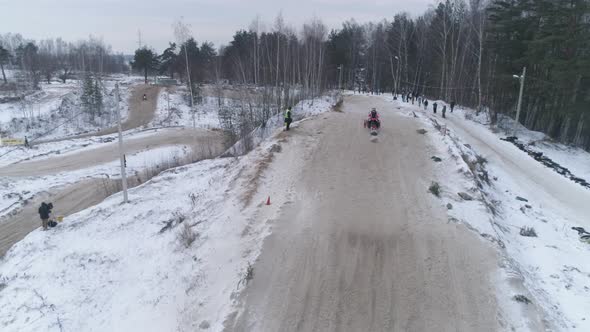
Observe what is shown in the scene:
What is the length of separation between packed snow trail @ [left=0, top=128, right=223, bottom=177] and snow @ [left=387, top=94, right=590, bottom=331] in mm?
16571

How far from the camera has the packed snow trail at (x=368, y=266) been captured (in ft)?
24.8

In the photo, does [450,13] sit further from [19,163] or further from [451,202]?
[19,163]

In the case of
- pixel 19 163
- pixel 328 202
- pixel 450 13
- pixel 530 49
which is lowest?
pixel 19 163

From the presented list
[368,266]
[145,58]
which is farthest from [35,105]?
[368,266]

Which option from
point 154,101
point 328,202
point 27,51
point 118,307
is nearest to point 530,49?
point 328,202

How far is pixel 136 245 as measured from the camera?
12766mm

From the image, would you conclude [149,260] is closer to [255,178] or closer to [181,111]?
[255,178]

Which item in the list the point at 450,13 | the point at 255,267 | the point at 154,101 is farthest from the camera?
the point at 154,101

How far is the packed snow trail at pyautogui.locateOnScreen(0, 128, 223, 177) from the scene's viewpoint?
27938 mm

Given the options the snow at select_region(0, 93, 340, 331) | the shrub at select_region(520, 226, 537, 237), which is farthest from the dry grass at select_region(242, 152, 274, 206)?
the shrub at select_region(520, 226, 537, 237)

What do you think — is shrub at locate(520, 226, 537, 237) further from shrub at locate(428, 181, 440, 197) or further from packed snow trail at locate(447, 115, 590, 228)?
packed snow trail at locate(447, 115, 590, 228)

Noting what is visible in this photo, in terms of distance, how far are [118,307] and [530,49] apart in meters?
35.7

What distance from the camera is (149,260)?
11.5 m

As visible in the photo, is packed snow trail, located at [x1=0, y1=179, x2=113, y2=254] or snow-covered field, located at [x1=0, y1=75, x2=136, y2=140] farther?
snow-covered field, located at [x1=0, y1=75, x2=136, y2=140]
